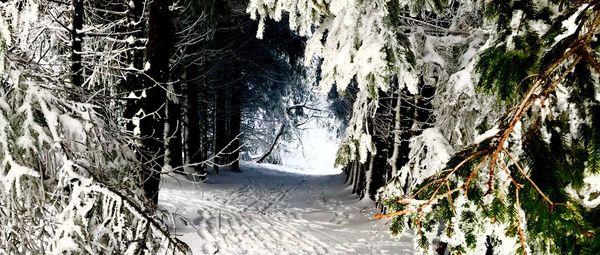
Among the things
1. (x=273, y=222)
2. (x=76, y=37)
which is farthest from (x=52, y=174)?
(x=273, y=222)

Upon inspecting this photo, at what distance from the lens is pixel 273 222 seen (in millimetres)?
10094

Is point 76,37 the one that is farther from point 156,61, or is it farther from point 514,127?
point 514,127

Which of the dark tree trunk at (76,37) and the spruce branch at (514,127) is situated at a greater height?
the dark tree trunk at (76,37)

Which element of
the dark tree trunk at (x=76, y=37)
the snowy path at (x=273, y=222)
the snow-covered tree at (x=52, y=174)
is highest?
the dark tree trunk at (x=76, y=37)

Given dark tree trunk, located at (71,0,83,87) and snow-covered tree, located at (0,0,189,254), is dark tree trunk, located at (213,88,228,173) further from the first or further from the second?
snow-covered tree, located at (0,0,189,254)

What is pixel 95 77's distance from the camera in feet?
18.5

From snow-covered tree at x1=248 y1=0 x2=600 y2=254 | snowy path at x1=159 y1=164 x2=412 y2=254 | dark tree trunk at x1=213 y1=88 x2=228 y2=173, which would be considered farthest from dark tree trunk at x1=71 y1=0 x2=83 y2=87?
dark tree trunk at x1=213 y1=88 x2=228 y2=173

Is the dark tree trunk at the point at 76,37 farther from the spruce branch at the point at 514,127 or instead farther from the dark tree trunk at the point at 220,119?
the dark tree trunk at the point at 220,119

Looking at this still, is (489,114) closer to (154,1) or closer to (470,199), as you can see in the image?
(470,199)

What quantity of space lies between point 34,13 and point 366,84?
2.46 meters

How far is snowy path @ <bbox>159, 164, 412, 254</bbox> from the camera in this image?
7844 millimetres

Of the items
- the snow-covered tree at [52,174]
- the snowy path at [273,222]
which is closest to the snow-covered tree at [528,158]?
the snow-covered tree at [52,174]

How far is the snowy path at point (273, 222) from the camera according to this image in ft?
25.7

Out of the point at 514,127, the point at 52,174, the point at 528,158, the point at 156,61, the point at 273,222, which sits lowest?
the point at 273,222
